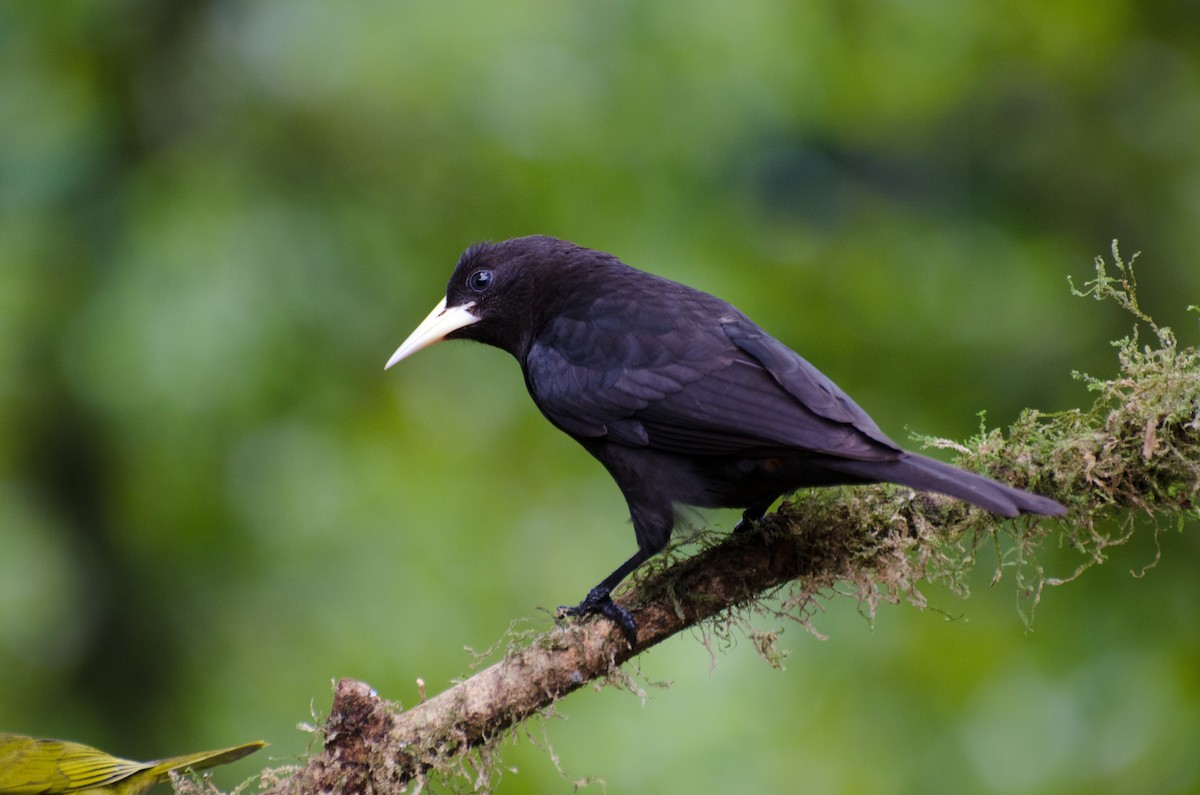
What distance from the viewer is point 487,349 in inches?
238

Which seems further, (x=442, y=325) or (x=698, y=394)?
(x=442, y=325)

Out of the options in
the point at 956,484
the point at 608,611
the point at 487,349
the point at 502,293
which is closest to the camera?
the point at 956,484

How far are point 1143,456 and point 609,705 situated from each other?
10.1ft

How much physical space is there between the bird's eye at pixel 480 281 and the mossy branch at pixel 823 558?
4.79 ft

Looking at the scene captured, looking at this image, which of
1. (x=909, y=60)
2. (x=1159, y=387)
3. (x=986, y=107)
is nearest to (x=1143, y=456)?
(x=1159, y=387)

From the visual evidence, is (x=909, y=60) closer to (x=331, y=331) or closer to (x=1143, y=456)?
(x=331, y=331)

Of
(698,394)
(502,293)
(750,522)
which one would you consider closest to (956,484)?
(750,522)

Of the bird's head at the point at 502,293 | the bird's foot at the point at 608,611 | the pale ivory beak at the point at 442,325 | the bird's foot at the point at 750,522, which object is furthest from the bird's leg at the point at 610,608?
the pale ivory beak at the point at 442,325

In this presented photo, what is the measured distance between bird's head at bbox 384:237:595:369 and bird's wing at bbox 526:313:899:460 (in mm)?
351

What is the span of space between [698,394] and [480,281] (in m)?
1.25

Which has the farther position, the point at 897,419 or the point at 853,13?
the point at 853,13

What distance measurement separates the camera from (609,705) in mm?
5289

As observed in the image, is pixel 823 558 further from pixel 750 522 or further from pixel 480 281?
pixel 480 281

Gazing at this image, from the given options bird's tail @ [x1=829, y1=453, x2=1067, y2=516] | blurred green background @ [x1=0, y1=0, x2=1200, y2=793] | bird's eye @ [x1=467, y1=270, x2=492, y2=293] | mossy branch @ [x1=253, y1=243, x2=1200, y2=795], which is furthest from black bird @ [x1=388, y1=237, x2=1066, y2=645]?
blurred green background @ [x1=0, y1=0, x2=1200, y2=793]
